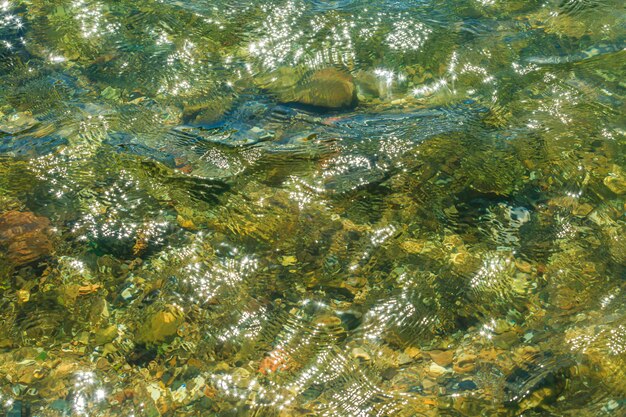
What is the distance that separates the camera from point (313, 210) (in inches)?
121

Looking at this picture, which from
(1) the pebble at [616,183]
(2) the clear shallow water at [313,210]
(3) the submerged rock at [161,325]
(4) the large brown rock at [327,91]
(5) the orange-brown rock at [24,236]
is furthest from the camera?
(4) the large brown rock at [327,91]

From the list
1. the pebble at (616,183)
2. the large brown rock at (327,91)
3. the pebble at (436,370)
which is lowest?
the pebble at (436,370)

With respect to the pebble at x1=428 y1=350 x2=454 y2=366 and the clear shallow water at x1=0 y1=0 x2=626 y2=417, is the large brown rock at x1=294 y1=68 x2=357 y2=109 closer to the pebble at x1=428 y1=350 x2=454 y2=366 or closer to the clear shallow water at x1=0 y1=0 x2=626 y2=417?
the clear shallow water at x1=0 y1=0 x2=626 y2=417

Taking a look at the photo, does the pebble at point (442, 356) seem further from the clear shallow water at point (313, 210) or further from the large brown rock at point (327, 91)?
the large brown rock at point (327, 91)

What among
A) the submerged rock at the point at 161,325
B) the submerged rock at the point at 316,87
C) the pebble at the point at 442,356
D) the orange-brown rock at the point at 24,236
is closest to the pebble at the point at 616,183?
the pebble at the point at 442,356

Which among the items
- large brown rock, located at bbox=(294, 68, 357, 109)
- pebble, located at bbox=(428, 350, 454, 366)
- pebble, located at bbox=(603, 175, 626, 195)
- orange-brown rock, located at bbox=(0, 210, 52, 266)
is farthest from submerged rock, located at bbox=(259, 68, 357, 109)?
pebble, located at bbox=(428, 350, 454, 366)

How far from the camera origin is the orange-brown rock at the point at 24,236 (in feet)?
9.11

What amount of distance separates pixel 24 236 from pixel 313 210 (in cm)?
130

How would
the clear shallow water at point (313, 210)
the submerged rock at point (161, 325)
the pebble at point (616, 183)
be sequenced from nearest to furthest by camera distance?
the clear shallow water at point (313, 210) → the submerged rock at point (161, 325) → the pebble at point (616, 183)

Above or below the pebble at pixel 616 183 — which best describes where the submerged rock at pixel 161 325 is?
below

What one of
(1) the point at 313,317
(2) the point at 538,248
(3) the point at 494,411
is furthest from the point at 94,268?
(2) the point at 538,248

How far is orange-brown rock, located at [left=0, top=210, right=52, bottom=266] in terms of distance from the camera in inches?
109

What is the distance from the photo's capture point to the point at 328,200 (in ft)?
10.3

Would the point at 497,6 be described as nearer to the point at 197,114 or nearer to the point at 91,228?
the point at 197,114
